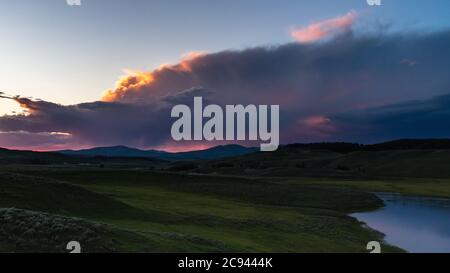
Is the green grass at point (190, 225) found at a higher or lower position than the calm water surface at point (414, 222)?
higher

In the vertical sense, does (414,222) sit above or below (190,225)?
below

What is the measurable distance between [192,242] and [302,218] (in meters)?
32.3

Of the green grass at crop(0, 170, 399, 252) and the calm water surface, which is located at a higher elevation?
the green grass at crop(0, 170, 399, 252)

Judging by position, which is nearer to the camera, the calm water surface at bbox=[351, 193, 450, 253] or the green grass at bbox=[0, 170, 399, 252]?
the green grass at bbox=[0, 170, 399, 252]

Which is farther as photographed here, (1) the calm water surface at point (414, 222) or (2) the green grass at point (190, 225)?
(1) the calm water surface at point (414, 222)

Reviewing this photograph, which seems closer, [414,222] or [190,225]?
[190,225]

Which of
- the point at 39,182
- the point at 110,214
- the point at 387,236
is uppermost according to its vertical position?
the point at 39,182

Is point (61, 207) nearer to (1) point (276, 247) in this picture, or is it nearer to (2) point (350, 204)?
(1) point (276, 247)

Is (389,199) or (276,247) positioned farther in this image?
(389,199)
